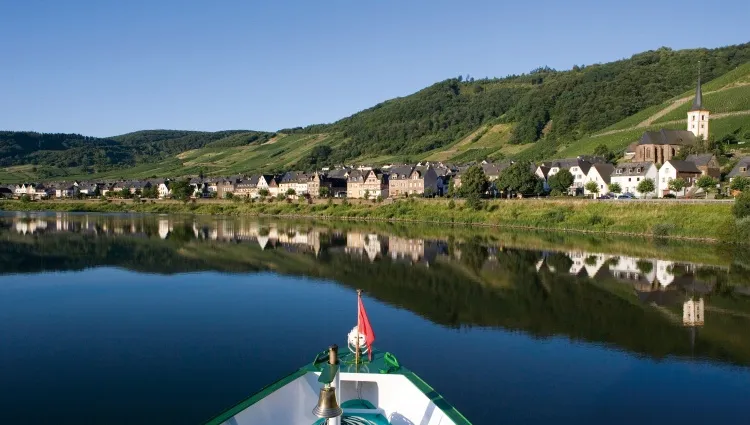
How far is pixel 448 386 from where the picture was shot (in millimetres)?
15664

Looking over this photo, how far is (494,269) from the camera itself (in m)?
35.5

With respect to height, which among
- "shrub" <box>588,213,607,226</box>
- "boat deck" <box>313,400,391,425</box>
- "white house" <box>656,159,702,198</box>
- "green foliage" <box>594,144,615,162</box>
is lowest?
"boat deck" <box>313,400,391,425</box>

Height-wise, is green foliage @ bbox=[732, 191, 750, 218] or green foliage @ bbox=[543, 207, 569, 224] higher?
green foliage @ bbox=[732, 191, 750, 218]

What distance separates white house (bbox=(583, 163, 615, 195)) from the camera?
7312 cm

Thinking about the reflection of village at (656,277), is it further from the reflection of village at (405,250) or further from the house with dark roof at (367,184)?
the house with dark roof at (367,184)

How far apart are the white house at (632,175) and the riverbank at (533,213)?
13.9 meters

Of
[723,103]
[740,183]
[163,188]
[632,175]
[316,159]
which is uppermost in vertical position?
[723,103]

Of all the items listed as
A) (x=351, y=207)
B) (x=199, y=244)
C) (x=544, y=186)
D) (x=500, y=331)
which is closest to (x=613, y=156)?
(x=544, y=186)

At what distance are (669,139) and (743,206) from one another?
41.6 metres

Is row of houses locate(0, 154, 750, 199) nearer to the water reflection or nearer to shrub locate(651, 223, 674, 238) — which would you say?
shrub locate(651, 223, 674, 238)

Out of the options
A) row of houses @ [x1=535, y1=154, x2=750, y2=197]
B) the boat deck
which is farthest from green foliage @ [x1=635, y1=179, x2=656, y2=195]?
the boat deck

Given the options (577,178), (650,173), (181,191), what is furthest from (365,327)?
(181,191)

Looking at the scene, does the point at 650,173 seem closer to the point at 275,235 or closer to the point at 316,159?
the point at 275,235

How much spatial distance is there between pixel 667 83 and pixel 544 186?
7498 centimetres
